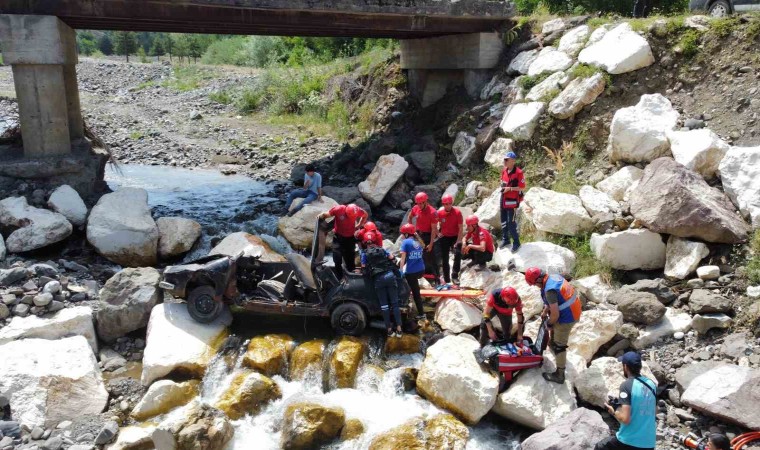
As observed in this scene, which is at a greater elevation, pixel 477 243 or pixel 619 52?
pixel 619 52

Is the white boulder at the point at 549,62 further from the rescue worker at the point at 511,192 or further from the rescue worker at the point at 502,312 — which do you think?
the rescue worker at the point at 502,312

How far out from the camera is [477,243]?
9.81 m

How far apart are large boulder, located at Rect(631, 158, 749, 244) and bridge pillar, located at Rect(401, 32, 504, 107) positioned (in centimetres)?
805

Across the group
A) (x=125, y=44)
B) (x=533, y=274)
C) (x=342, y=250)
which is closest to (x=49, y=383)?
(x=342, y=250)

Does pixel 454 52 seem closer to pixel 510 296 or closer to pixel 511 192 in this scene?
pixel 511 192

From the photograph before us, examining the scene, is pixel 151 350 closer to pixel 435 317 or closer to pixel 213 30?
pixel 435 317

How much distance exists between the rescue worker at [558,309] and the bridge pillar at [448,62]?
34.5 feet

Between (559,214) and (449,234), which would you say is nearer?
(449,234)

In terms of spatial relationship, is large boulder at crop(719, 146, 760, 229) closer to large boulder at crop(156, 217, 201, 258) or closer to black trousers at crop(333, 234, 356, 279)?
black trousers at crop(333, 234, 356, 279)

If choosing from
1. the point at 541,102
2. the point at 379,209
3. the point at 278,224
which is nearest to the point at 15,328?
the point at 278,224

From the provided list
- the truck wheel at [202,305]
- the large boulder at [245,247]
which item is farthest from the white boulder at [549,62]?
the truck wheel at [202,305]

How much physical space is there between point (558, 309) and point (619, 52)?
26.3 feet

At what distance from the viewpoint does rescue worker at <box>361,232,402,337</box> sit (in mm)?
8531

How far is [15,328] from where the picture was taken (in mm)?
8461
